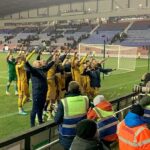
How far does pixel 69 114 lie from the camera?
6.73 meters

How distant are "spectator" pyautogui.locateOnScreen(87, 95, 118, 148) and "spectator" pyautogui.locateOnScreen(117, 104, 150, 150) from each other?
1252 millimetres

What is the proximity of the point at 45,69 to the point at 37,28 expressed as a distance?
61.2 metres

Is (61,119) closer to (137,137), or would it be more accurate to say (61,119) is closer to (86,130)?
(137,137)

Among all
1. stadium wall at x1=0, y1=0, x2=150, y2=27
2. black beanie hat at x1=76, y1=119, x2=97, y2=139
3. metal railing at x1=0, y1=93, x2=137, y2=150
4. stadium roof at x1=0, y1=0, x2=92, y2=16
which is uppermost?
stadium roof at x1=0, y1=0, x2=92, y2=16

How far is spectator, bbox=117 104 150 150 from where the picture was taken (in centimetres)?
510

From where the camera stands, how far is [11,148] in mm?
6434

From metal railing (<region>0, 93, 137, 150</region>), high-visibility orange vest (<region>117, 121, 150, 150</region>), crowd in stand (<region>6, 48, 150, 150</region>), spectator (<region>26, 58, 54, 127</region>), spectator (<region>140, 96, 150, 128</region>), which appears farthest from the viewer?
spectator (<region>26, 58, 54, 127</region>)

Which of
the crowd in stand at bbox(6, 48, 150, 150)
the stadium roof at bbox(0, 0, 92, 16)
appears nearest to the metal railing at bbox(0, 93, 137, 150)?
the crowd in stand at bbox(6, 48, 150, 150)

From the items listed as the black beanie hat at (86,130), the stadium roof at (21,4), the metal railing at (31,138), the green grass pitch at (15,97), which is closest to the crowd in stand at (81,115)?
the black beanie hat at (86,130)

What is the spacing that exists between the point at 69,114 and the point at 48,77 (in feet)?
18.1

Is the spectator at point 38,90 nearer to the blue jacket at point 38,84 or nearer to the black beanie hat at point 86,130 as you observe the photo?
the blue jacket at point 38,84

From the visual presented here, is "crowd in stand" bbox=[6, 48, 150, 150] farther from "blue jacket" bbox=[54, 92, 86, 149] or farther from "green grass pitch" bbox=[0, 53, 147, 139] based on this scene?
"green grass pitch" bbox=[0, 53, 147, 139]

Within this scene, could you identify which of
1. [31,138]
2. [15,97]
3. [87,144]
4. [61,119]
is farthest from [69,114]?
[15,97]

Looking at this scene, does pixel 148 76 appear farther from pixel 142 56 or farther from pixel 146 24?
pixel 146 24
